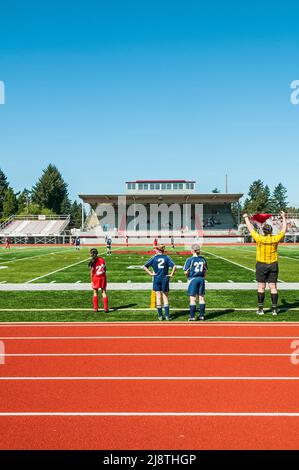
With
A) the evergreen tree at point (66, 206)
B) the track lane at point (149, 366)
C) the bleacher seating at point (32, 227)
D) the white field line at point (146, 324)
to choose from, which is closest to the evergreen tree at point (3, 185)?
the evergreen tree at point (66, 206)

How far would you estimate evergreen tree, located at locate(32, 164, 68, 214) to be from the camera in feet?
344

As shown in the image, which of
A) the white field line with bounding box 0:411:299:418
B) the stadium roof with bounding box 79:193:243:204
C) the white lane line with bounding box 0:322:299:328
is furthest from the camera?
the stadium roof with bounding box 79:193:243:204

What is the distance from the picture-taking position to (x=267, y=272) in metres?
10.0

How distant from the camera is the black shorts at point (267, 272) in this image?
9977mm

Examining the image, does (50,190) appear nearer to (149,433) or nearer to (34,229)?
(34,229)

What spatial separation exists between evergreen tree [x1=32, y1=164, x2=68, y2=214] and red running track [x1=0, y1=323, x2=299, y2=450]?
98997 millimetres

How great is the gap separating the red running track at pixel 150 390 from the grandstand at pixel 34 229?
55360 millimetres

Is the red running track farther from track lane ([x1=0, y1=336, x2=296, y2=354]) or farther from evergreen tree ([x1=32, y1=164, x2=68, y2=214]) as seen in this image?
evergreen tree ([x1=32, y1=164, x2=68, y2=214])

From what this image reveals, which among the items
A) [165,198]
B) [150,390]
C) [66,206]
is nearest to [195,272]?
[150,390]

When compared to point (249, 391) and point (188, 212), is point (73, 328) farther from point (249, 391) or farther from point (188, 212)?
point (188, 212)

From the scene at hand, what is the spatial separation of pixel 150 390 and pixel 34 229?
6488 cm

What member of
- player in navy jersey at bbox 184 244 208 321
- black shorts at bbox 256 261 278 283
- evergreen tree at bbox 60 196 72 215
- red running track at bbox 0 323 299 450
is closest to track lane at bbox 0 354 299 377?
red running track at bbox 0 323 299 450

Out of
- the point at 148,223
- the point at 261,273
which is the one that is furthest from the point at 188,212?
the point at 261,273

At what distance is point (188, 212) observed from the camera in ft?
236
